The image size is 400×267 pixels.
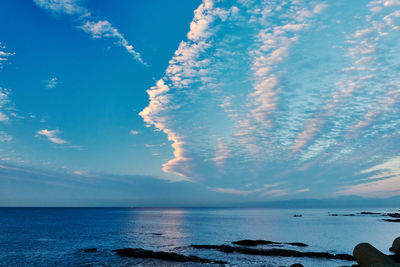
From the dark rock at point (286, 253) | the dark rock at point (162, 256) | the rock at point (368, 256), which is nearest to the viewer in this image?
the rock at point (368, 256)

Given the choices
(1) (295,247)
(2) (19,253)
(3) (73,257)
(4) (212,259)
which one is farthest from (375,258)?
(2) (19,253)

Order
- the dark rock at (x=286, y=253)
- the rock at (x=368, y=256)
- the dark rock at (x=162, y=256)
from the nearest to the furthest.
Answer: the rock at (x=368, y=256)
the dark rock at (x=162, y=256)
the dark rock at (x=286, y=253)

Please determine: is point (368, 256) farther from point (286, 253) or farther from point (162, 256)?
point (162, 256)

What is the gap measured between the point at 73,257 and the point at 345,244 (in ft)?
172

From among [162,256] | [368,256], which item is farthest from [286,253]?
[368,256]

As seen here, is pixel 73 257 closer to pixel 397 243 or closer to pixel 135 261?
pixel 135 261

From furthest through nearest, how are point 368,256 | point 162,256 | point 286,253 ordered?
point 286,253 → point 162,256 → point 368,256

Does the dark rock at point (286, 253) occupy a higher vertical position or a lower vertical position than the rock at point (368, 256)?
lower

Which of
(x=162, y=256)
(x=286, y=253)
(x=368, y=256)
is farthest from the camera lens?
(x=286, y=253)

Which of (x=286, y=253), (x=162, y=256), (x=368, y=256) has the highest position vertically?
(x=368, y=256)

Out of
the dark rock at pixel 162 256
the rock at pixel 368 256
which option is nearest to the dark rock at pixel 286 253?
the dark rock at pixel 162 256

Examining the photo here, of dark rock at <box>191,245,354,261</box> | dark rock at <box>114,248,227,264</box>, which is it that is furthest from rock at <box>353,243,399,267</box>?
dark rock at <box>191,245,354,261</box>

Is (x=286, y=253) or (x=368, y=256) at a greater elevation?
(x=368, y=256)

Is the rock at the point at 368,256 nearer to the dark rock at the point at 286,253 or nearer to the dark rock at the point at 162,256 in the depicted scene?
the dark rock at the point at 162,256
